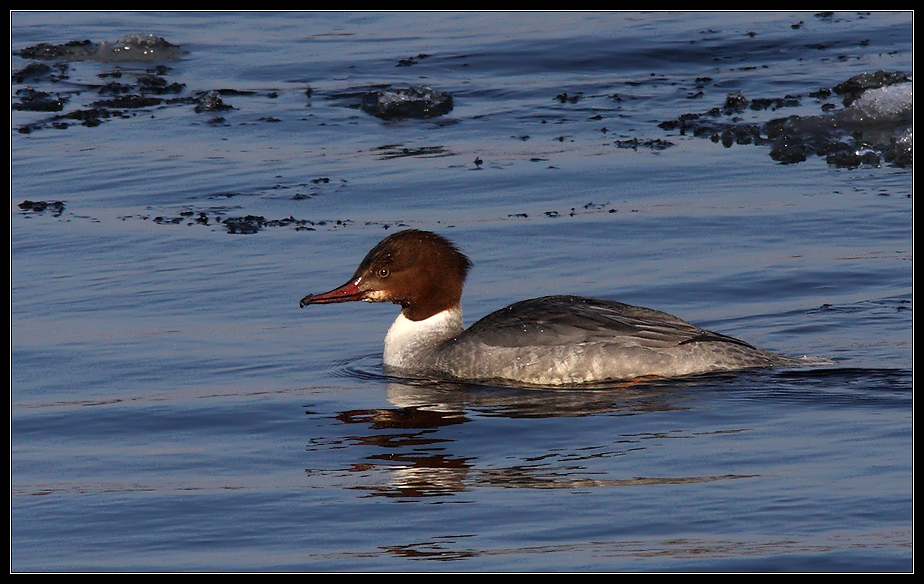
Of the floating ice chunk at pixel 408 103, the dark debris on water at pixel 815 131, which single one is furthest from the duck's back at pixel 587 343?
the floating ice chunk at pixel 408 103

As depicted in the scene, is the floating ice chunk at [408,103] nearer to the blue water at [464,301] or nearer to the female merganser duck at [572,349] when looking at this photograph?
the blue water at [464,301]

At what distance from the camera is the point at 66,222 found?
10.6 meters

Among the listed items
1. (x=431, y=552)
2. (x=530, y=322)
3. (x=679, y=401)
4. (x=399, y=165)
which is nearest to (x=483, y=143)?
(x=399, y=165)

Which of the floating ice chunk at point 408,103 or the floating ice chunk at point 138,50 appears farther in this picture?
the floating ice chunk at point 138,50

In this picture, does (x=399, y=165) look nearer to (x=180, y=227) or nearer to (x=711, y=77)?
(x=180, y=227)

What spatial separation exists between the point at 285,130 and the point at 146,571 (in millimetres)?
8460

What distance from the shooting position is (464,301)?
30.8 feet

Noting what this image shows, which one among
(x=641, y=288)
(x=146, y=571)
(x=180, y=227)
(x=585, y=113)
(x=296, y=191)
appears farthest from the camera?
(x=585, y=113)

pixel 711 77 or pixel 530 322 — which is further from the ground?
pixel 711 77

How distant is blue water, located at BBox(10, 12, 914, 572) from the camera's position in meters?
5.54

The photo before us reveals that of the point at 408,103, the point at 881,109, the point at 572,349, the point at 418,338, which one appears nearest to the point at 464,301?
the point at 418,338

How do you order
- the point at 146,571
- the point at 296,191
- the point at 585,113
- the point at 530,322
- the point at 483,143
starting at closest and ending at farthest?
the point at 146,571 → the point at 530,322 → the point at 296,191 → the point at 483,143 → the point at 585,113

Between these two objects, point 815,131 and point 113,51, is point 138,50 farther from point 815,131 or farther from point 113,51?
point 815,131

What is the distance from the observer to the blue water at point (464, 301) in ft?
18.2
